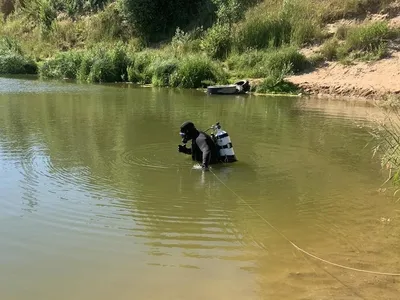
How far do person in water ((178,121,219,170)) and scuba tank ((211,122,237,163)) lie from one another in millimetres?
101

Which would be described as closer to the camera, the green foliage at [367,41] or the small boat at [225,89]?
the small boat at [225,89]

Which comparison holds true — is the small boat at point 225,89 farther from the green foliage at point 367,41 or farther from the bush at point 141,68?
the bush at point 141,68

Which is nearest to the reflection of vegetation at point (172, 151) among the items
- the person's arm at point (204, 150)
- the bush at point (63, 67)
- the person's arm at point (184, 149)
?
the person's arm at point (184, 149)

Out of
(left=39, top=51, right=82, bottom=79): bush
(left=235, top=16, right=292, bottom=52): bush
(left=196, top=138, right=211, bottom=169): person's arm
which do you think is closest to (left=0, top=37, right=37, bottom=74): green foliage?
(left=39, top=51, right=82, bottom=79): bush

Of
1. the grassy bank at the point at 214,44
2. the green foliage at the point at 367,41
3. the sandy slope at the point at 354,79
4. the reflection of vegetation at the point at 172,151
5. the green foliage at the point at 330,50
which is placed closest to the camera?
the reflection of vegetation at the point at 172,151

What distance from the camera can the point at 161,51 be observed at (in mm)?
32312

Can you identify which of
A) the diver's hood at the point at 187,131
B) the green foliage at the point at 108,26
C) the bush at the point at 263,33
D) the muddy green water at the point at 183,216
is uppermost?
the green foliage at the point at 108,26

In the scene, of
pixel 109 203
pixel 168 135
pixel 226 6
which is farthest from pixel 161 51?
pixel 109 203

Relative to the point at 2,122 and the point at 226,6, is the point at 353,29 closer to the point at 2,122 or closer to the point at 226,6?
the point at 226,6

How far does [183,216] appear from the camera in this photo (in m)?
6.89

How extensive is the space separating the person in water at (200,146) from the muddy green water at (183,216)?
276mm

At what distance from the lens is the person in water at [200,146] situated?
30.2 feet

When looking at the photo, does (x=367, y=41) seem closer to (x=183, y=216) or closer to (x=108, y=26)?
(x=183, y=216)

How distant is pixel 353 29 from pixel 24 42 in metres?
29.8
